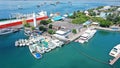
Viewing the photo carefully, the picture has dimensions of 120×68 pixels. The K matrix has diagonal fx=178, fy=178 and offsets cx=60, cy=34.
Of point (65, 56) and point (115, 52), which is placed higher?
point (115, 52)

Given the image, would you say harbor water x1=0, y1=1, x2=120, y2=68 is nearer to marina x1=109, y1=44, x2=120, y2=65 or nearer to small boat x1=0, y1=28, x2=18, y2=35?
marina x1=109, y1=44, x2=120, y2=65

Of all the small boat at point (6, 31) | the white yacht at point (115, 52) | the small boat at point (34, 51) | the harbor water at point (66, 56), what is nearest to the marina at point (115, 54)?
the white yacht at point (115, 52)

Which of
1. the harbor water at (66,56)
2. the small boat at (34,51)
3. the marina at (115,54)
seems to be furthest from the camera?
the small boat at (34,51)

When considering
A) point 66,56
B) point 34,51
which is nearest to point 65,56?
point 66,56

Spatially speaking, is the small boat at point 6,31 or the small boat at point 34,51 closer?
the small boat at point 34,51

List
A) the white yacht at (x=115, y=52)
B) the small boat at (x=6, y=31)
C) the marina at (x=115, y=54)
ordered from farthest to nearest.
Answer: the small boat at (x=6, y=31) < the white yacht at (x=115, y=52) < the marina at (x=115, y=54)

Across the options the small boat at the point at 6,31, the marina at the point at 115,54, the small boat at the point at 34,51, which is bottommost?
the small boat at the point at 6,31

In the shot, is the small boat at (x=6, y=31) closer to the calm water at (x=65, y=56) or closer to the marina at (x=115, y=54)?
the calm water at (x=65, y=56)

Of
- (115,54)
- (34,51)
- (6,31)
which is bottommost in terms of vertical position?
(6,31)

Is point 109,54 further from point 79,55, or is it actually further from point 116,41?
point 116,41

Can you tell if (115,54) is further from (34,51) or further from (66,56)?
(34,51)

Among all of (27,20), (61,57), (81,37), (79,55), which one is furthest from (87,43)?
(27,20)

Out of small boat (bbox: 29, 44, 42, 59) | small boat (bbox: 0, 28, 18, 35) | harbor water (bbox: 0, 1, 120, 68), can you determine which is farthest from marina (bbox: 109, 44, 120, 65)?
small boat (bbox: 0, 28, 18, 35)
